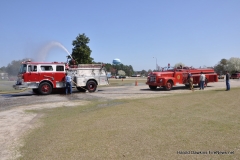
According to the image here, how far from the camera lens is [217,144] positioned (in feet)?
16.4

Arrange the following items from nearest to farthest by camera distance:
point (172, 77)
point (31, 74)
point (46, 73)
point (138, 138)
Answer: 1. point (138, 138)
2. point (31, 74)
3. point (46, 73)
4. point (172, 77)

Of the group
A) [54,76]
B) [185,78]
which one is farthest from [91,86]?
[185,78]

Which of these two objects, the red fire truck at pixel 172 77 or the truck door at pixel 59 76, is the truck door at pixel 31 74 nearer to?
the truck door at pixel 59 76

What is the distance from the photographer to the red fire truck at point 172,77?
781 inches

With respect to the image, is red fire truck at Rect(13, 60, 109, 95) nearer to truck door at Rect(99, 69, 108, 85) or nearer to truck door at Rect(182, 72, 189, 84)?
truck door at Rect(99, 69, 108, 85)

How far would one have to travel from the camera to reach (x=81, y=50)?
32.2m

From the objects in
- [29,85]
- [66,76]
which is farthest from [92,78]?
[29,85]

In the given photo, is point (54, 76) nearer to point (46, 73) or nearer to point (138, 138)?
point (46, 73)

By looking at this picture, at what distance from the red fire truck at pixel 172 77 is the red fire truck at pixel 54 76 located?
162 inches

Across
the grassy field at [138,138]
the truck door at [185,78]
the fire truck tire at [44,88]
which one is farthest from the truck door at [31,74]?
the truck door at [185,78]

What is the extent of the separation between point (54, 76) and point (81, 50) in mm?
14630

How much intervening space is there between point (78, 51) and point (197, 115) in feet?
85.7

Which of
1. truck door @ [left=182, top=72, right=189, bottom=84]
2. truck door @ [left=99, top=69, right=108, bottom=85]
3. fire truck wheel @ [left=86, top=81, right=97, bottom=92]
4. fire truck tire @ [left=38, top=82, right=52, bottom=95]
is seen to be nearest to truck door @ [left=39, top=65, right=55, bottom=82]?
fire truck tire @ [left=38, top=82, right=52, bottom=95]

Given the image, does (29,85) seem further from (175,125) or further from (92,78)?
(175,125)
